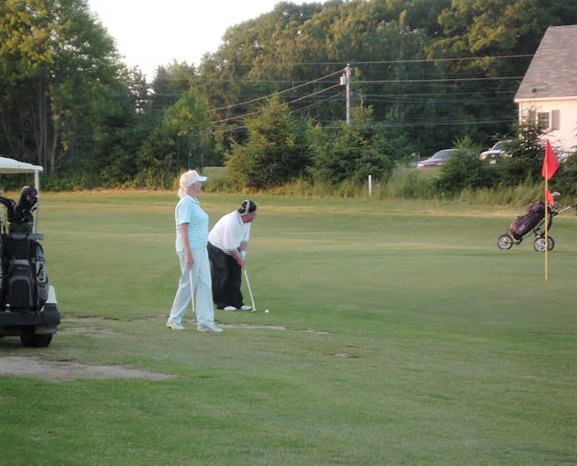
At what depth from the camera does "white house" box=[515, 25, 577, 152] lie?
53.2 metres

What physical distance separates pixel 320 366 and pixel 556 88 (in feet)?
161

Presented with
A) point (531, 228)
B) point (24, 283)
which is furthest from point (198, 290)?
point (531, 228)

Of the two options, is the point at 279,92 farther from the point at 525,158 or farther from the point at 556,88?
the point at 525,158

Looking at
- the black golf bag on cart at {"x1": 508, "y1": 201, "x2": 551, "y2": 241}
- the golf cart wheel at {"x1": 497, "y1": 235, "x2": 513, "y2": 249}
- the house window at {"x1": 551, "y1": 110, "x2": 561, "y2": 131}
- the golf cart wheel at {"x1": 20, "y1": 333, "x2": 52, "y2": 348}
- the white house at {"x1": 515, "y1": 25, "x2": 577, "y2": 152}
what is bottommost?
the golf cart wheel at {"x1": 497, "y1": 235, "x2": 513, "y2": 249}

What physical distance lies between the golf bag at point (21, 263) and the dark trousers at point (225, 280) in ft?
14.4

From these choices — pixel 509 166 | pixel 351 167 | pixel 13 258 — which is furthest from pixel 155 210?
pixel 13 258

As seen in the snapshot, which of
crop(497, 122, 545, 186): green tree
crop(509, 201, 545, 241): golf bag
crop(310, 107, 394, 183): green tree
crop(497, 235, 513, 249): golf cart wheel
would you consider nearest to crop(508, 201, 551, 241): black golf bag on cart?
crop(509, 201, 545, 241): golf bag

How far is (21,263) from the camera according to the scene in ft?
29.0

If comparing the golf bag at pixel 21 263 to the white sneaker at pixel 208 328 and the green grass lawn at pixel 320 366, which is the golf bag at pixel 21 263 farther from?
the white sneaker at pixel 208 328

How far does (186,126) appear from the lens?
58812mm

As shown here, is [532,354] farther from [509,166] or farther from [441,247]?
[509,166]

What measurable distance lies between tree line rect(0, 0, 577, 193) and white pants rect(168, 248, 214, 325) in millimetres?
34310

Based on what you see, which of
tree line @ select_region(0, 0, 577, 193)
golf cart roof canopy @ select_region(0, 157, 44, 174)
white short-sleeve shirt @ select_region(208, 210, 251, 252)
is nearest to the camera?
golf cart roof canopy @ select_region(0, 157, 44, 174)

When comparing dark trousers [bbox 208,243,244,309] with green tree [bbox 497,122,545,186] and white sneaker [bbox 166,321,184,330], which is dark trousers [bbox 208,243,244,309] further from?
green tree [bbox 497,122,545,186]
